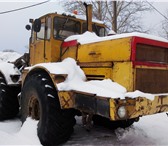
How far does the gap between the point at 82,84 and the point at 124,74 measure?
829 mm

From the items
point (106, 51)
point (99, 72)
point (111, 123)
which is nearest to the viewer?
point (106, 51)

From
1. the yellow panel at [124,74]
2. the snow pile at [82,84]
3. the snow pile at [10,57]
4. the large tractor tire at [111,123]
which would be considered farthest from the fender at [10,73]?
the yellow panel at [124,74]

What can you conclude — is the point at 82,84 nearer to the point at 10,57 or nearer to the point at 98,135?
the point at 98,135

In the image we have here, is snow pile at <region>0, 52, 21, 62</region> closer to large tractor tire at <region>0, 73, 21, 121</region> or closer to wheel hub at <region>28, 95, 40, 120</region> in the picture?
large tractor tire at <region>0, 73, 21, 121</region>

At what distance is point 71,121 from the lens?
520 cm

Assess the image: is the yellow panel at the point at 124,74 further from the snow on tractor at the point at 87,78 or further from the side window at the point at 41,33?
the side window at the point at 41,33

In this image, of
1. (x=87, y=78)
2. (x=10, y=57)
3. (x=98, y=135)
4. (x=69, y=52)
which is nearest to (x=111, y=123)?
(x=98, y=135)

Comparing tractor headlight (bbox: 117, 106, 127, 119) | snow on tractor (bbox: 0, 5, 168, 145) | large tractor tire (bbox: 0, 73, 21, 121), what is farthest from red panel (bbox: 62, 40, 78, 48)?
large tractor tire (bbox: 0, 73, 21, 121)

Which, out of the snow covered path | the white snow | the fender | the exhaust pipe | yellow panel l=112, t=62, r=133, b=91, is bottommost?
the snow covered path

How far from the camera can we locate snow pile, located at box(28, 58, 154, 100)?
4.34 meters

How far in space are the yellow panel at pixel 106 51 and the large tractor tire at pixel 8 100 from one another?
106 inches

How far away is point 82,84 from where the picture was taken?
5.01 m

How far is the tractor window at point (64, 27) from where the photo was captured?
6109 millimetres

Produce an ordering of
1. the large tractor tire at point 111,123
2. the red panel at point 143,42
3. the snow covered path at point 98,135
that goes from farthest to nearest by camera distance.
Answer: the large tractor tire at point 111,123 → the snow covered path at point 98,135 → the red panel at point 143,42
